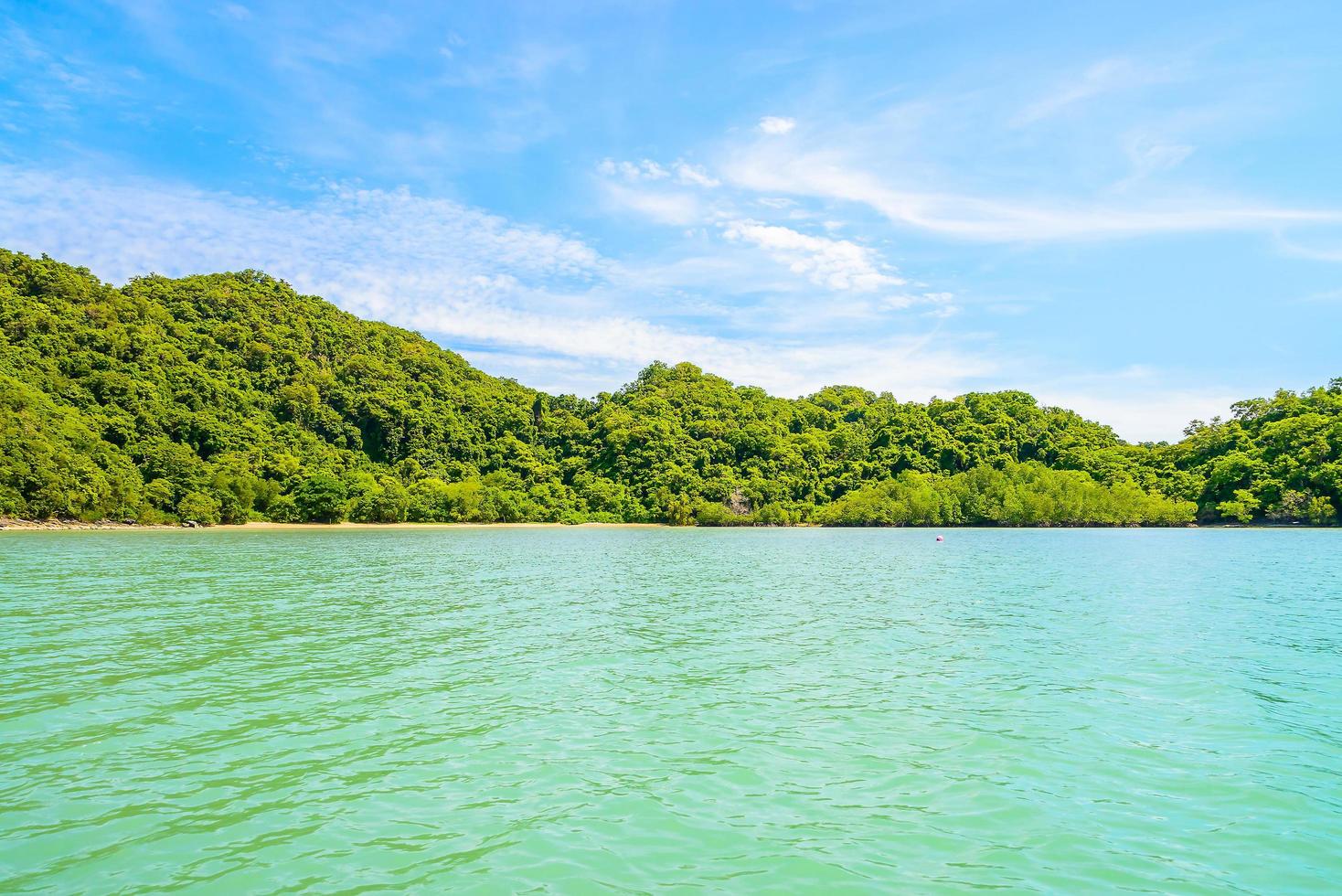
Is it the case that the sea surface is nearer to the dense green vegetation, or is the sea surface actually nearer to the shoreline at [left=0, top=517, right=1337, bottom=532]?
the shoreline at [left=0, top=517, right=1337, bottom=532]

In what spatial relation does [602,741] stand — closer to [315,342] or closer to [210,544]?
[210,544]

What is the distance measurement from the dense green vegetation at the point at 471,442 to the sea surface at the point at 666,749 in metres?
75.8

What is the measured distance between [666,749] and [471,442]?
127470 mm

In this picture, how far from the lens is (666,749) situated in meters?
10.1

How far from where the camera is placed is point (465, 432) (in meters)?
133

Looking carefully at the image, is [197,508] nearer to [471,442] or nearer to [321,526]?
[321,526]

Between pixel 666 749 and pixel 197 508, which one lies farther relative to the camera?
pixel 197 508

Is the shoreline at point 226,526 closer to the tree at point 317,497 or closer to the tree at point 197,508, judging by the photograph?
Result: the tree at point 197,508

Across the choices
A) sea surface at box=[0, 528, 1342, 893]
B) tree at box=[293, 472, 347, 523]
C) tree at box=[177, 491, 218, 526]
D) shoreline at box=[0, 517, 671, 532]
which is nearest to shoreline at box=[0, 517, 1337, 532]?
shoreline at box=[0, 517, 671, 532]

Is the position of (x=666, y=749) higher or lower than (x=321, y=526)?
higher

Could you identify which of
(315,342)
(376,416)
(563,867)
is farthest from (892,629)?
(315,342)

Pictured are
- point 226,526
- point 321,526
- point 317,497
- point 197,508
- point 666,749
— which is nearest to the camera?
point 666,749

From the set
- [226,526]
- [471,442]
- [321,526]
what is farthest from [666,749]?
[471,442]

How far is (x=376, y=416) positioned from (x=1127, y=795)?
127 m
